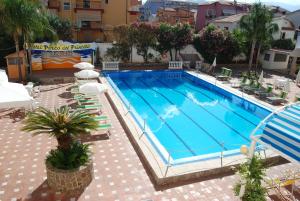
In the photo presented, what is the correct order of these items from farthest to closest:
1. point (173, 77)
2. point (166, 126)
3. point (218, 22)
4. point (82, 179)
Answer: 1. point (218, 22)
2. point (173, 77)
3. point (166, 126)
4. point (82, 179)

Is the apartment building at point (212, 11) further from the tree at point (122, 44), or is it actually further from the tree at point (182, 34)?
the tree at point (122, 44)

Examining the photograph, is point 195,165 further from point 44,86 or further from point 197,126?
point 44,86

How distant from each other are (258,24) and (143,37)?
1110 cm

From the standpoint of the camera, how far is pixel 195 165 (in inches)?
378

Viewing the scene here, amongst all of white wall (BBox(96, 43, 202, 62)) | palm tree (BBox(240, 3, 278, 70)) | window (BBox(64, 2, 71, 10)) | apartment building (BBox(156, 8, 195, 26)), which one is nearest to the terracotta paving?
white wall (BBox(96, 43, 202, 62))

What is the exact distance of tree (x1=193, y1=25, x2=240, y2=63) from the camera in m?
28.1

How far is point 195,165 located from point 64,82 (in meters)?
15.0

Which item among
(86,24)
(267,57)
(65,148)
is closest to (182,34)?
(267,57)

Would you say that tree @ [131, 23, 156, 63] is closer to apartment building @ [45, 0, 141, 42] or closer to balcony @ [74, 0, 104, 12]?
apartment building @ [45, 0, 141, 42]

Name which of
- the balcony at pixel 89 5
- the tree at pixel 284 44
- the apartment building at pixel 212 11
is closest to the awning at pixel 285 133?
the tree at pixel 284 44

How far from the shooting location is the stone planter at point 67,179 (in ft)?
26.3

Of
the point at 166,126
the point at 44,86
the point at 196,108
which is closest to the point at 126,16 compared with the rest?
the point at 44,86

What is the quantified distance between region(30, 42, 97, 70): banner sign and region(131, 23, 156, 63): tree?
172 inches

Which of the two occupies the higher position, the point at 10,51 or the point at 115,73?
the point at 10,51
